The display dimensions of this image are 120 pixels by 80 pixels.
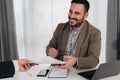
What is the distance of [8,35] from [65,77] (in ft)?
5.95

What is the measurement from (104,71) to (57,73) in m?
0.39

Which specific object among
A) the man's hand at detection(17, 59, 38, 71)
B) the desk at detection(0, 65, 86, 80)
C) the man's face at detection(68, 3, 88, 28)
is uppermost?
the man's face at detection(68, 3, 88, 28)

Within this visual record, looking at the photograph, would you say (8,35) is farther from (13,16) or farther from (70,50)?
(70,50)

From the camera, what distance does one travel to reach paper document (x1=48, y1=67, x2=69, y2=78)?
1.69m

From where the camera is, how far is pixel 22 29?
338 centimetres

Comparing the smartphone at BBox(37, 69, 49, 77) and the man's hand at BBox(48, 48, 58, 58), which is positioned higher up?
the man's hand at BBox(48, 48, 58, 58)

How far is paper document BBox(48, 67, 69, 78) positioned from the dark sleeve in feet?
1.00

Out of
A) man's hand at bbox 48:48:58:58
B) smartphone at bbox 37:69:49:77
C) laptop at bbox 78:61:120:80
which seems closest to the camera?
laptop at bbox 78:61:120:80

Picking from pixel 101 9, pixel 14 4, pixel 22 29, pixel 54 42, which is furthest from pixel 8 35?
pixel 101 9

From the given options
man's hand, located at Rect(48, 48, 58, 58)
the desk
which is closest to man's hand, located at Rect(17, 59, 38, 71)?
the desk

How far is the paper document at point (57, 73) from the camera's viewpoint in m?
1.69

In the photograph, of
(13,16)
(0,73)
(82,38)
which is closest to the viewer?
(0,73)

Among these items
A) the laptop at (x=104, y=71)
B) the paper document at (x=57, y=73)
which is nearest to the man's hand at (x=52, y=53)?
the paper document at (x=57, y=73)

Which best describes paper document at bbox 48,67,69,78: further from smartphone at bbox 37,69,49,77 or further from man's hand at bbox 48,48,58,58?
man's hand at bbox 48,48,58,58
